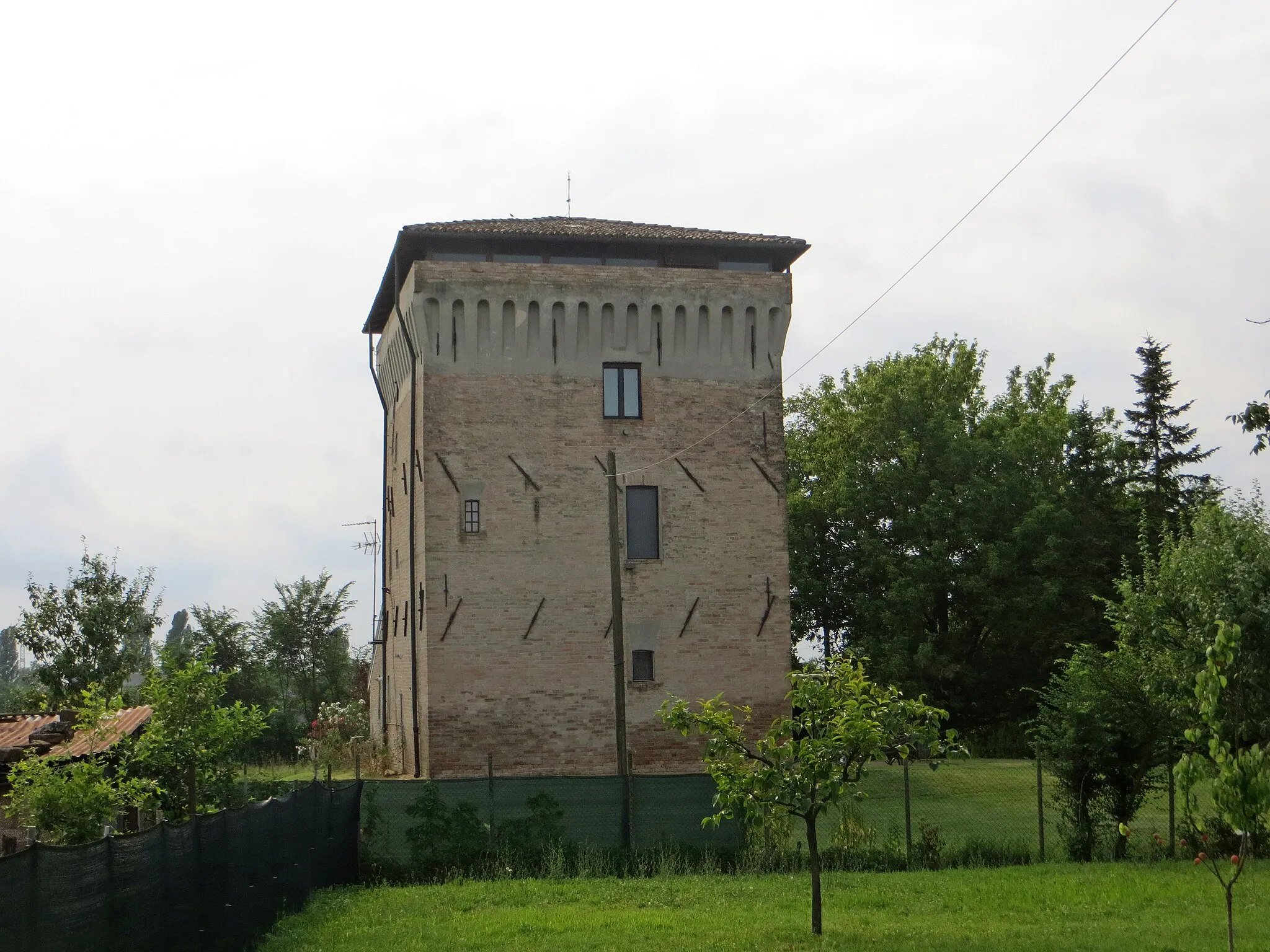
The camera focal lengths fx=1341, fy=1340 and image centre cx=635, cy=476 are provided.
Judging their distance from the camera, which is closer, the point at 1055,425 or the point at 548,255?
the point at 548,255

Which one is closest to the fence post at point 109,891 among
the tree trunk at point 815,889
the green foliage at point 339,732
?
the tree trunk at point 815,889

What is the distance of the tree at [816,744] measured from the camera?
14.0 m

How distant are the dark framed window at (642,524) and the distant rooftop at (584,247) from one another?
17.2 feet

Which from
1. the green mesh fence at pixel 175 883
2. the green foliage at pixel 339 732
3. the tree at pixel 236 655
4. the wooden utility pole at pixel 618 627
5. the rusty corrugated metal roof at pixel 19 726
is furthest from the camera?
the tree at pixel 236 655

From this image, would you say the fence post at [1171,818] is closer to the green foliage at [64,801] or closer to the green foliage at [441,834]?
the green foliage at [441,834]

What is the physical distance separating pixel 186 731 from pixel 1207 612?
14.0 metres

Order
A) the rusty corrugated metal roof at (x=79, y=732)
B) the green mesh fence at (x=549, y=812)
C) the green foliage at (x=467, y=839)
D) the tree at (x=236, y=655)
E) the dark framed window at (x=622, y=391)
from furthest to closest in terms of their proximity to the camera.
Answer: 1. the tree at (x=236, y=655)
2. the dark framed window at (x=622, y=391)
3. the green mesh fence at (x=549, y=812)
4. the green foliage at (x=467, y=839)
5. the rusty corrugated metal roof at (x=79, y=732)

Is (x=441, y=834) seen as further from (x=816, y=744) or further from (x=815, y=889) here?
(x=816, y=744)

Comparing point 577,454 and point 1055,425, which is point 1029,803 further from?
point 1055,425

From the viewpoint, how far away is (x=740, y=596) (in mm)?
29125

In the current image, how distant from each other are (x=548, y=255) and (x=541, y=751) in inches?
426

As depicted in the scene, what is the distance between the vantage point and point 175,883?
1055 cm

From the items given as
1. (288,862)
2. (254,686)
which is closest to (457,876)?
(288,862)


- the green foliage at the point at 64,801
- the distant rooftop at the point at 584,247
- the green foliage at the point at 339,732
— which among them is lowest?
the green foliage at the point at 339,732
